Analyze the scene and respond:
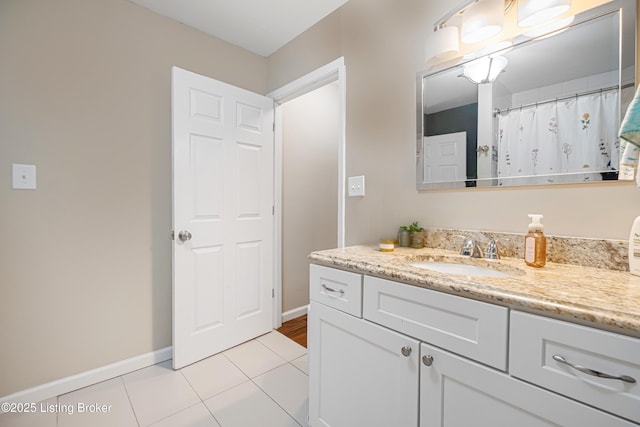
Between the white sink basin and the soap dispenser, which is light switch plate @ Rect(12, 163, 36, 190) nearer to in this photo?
the white sink basin

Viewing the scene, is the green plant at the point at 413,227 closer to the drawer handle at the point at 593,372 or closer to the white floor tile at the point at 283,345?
the drawer handle at the point at 593,372

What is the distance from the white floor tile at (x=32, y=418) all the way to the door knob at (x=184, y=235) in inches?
42.2

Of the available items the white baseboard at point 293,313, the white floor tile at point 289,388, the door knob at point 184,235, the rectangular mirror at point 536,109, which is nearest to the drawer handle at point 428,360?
the rectangular mirror at point 536,109

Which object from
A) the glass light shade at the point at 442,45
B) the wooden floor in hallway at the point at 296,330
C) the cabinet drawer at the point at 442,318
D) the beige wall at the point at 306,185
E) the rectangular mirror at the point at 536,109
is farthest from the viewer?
the beige wall at the point at 306,185

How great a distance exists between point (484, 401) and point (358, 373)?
0.44 metres

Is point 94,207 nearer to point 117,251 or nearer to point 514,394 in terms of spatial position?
point 117,251

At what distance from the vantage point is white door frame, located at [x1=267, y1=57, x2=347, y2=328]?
184cm

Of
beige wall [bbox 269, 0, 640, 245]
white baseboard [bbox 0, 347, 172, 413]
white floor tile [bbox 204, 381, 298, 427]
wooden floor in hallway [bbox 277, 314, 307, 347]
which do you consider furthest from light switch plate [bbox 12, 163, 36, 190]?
wooden floor in hallway [bbox 277, 314, 307, 347]

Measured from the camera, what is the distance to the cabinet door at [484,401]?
24.0 inches

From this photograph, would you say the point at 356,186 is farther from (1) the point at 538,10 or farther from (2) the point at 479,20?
(1) the point at 538,10

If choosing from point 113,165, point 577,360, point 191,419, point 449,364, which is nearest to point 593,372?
point 577,360

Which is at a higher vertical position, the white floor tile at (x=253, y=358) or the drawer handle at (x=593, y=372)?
the drawer handle at (x=593, y=372)

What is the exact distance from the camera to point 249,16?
6.33ft

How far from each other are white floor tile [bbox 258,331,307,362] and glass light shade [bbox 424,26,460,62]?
6.70ft
